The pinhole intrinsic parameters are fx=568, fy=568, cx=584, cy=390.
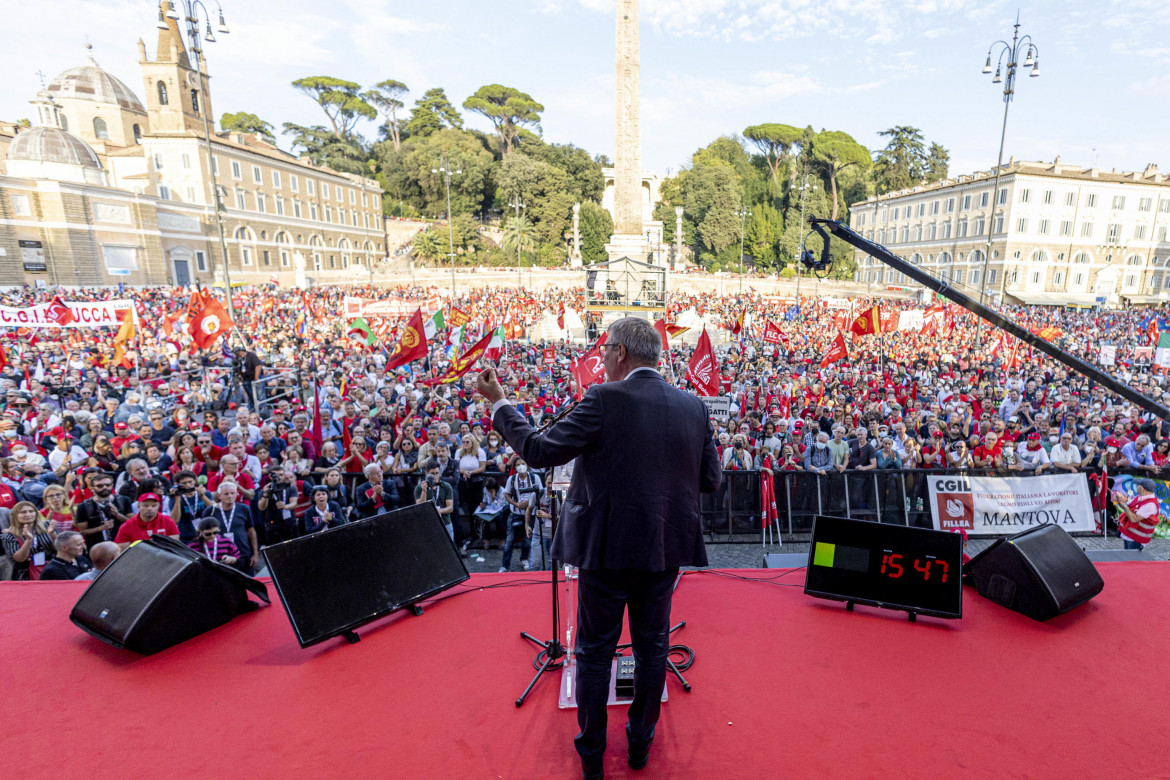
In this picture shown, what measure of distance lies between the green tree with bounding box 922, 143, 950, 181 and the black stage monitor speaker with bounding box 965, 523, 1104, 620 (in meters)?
75.3

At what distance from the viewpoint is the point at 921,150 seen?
64.6m

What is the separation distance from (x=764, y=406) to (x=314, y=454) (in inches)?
374

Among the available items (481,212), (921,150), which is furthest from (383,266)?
(921,150)

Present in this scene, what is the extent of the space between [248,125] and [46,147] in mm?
37029

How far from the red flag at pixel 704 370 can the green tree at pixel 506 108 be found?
2818 inches

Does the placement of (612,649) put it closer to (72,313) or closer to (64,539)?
(64,539)

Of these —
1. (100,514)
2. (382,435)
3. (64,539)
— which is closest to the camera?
(64,539)

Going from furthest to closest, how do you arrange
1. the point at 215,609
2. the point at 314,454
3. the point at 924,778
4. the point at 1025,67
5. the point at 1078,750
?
the point at 1025,67 → the point at 314,454 → the point at 215,609 → the point at 1078,750 → the point at 924,778

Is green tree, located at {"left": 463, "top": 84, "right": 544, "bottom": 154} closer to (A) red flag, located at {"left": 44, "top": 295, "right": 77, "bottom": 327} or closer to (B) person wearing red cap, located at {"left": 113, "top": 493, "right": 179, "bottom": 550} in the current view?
(A) red flag, located at {"left": 44, "top": 295, "right": 77, "bottom": 327}

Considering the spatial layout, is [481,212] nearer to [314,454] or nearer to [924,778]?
[314,454]

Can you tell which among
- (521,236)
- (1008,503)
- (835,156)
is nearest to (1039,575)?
(1008,503)

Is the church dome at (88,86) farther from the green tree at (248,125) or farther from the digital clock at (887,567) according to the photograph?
the digital clock at (887,567)

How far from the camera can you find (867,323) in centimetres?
1634

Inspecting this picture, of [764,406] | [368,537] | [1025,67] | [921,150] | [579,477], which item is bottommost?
[764,406]
